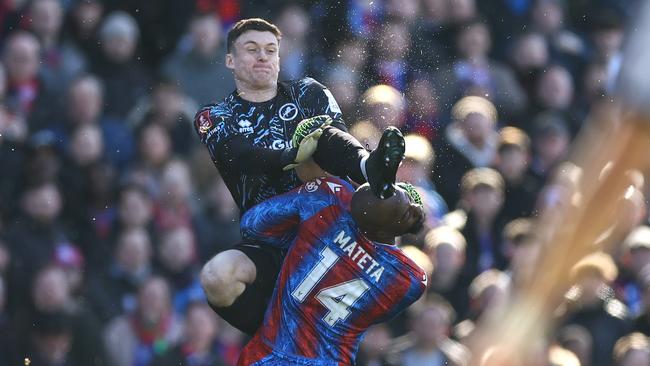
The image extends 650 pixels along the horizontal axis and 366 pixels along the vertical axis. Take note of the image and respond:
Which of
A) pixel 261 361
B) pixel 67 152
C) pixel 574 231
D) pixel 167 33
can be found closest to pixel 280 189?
pixel 261 361

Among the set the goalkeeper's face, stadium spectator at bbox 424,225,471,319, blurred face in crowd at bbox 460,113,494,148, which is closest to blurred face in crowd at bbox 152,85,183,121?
stadium spectator at bbox 424,225,471,319

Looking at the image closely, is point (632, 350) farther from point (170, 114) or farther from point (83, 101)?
point (83, 101)

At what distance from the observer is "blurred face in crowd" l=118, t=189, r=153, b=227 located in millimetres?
11672

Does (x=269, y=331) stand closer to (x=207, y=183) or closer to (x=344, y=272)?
(x=344, y=272)

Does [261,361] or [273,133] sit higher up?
[273,133]

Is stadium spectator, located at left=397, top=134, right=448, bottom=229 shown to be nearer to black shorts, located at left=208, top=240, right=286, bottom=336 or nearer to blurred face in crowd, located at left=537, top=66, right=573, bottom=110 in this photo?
blurred face in crowd, located at left=537, top=66, right=573, bottom=110

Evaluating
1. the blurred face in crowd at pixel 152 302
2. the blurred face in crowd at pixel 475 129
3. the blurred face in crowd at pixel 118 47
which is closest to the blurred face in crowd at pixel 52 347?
the blurred face in crowd at pixel 152 302

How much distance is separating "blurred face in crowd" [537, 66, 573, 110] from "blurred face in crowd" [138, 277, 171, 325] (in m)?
4.47

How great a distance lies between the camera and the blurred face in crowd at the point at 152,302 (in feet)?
36.8

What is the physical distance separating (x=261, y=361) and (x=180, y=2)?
553cm

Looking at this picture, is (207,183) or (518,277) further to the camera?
(207,183)

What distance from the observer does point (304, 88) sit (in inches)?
331

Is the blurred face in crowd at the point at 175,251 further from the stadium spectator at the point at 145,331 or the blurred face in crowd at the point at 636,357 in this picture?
the blurred face in crowd at the point at 636,357

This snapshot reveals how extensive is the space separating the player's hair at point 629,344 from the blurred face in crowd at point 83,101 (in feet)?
14.3
